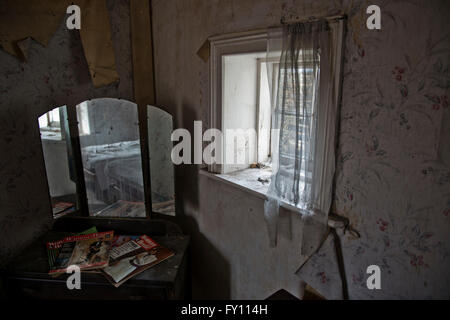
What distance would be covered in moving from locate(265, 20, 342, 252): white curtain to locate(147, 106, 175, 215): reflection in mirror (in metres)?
0.69

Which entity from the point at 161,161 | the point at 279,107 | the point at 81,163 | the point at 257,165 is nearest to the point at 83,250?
the point at 81,163

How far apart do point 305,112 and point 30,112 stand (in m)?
1.34

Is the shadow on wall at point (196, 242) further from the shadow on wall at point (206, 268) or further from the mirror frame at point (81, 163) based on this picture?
the mirror frame at point (81, 163)

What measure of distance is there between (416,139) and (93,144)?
4.95ft

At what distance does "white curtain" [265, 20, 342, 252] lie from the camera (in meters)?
0.97

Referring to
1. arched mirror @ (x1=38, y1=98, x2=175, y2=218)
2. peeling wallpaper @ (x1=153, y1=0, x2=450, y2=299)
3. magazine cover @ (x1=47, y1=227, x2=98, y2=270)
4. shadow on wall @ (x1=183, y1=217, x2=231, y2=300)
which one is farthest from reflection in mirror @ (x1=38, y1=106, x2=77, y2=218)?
peeling wallpaper @ (x1=153, y1=0, x2=450, y2=299)

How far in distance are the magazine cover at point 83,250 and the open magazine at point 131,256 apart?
0.13ft

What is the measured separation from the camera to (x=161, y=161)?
1.66m

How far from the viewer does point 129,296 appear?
1.28m

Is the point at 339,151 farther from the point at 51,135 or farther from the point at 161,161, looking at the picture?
the point at 51,135

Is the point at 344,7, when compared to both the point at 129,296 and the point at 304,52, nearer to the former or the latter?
the point at 304,52

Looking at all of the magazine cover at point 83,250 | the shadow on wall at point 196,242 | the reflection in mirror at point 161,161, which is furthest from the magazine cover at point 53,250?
the shadow on wall at point 196,242

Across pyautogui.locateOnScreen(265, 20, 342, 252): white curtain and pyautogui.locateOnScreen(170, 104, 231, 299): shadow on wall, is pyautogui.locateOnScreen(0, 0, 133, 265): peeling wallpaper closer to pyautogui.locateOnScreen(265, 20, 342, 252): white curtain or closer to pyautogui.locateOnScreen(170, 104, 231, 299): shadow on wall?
pyautogui.locateOnScreen(170, 104, 231, 299): shadow on wall
